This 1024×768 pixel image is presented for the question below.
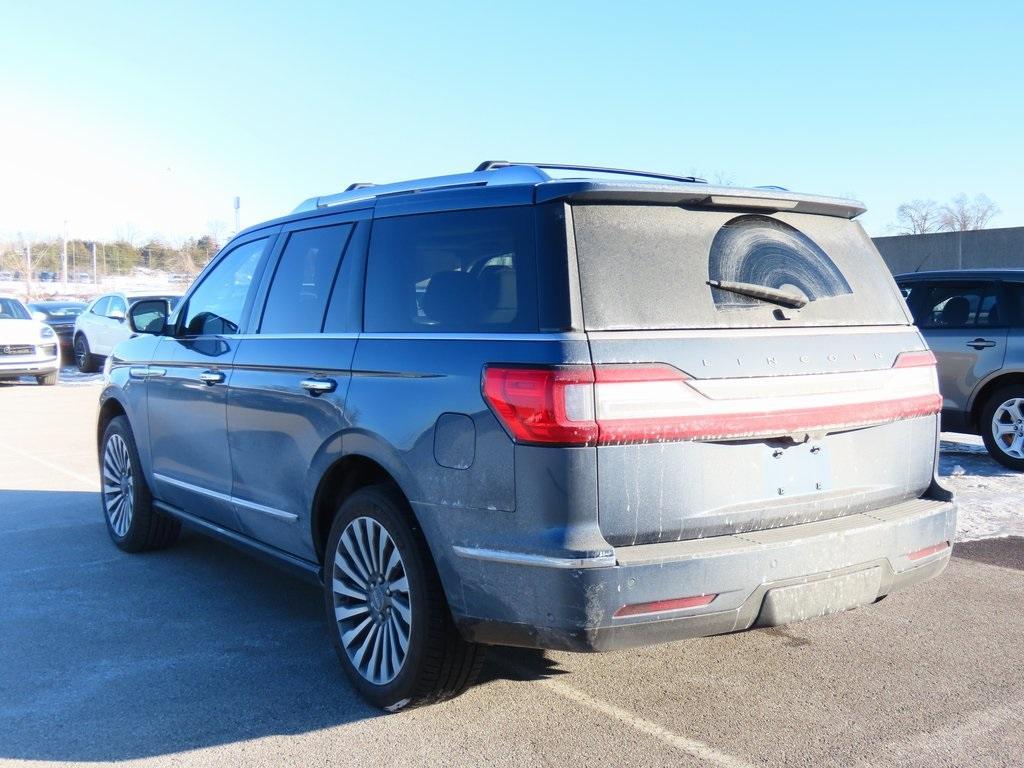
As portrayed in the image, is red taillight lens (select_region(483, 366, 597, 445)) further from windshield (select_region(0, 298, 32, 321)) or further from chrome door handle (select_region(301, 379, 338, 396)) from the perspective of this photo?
windshield (select_region(0, 298, 32, 321))

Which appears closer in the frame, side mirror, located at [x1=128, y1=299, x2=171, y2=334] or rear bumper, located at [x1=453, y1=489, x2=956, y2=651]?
rear bumper, located at [x1=453, y1=489, x2=956, y2=651]

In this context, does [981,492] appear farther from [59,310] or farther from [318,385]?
[59,310]

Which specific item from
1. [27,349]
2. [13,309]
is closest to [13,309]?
[13,309]

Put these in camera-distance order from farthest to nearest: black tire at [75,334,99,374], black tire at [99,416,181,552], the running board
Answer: black tire at [75,334,99,374], black tire at [99,416,181,552], the running board

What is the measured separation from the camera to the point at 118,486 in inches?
259

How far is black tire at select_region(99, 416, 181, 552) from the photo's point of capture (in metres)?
6.24

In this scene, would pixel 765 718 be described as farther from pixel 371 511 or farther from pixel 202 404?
pixel 202 404

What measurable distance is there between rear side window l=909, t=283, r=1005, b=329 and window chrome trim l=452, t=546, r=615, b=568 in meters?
7.37

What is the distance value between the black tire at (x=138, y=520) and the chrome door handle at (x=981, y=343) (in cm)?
699

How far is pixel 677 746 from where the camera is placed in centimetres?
360

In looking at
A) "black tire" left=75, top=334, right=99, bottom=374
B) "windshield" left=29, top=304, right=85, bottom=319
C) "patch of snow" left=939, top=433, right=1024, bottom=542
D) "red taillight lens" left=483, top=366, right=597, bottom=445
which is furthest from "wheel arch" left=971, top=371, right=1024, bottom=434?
"windshield" left=29, top=304, right=85, bottom=319

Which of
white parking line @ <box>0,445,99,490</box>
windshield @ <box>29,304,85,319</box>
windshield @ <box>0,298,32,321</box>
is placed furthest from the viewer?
windshield @ <box>29,304,85,319</box>

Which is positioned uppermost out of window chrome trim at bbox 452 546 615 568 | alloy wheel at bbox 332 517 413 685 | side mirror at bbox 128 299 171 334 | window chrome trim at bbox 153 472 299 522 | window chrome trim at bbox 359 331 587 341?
side mirror at bbox 128 299 171 334

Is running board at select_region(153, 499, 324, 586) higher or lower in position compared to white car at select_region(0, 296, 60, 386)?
lower
